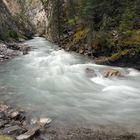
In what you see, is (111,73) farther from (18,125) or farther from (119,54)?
(18,125)

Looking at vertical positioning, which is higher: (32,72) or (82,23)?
(82,23)

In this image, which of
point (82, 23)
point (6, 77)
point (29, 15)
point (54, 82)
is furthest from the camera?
point (29, 15)

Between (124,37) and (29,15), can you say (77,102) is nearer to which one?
(124,37)

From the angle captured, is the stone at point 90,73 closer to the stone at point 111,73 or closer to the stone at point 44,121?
the stone at point 111,73

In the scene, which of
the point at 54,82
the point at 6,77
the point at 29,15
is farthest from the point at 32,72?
the point at 29,15

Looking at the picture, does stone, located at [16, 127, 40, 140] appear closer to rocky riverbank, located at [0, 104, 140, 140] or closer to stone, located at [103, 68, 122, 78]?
rocky riverbank, located at [0, 104, 140, 140]

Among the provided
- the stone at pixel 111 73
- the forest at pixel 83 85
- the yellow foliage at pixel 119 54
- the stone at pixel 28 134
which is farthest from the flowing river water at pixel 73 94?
the yellow foliage at pixel 119 54

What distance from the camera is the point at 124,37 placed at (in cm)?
2566

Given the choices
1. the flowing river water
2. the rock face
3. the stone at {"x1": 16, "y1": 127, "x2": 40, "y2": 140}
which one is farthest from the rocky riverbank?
the rock face

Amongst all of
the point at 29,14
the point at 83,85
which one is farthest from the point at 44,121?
the point at 29,14

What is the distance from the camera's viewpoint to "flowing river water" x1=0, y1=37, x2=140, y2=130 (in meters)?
13.2

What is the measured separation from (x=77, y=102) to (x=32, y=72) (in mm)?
9173

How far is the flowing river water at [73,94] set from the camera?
13203 mm

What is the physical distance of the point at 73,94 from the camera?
17.1 meters
